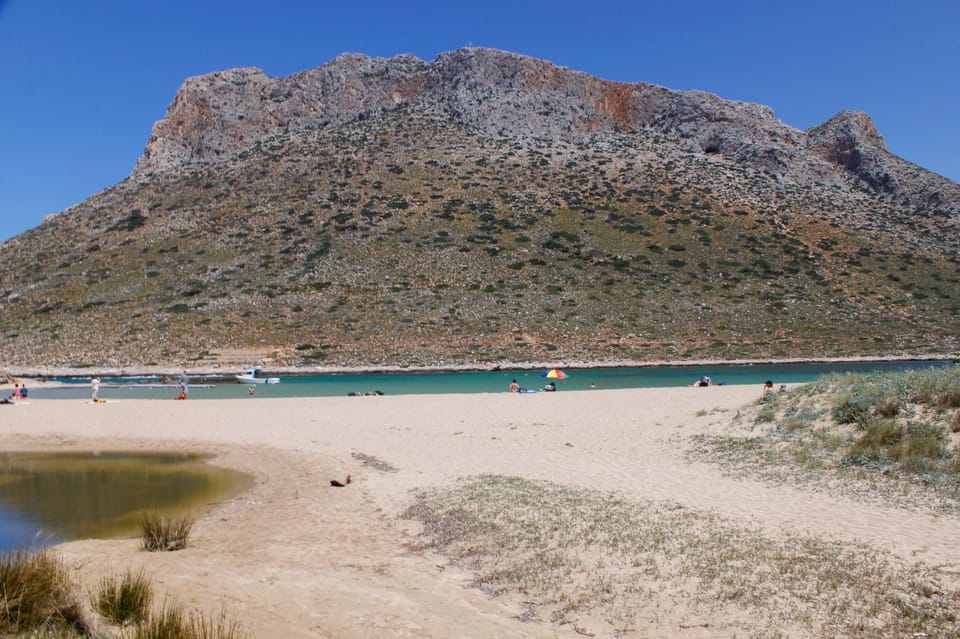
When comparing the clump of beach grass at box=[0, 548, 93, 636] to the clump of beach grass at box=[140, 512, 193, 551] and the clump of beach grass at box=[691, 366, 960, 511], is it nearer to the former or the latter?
the clump of beach grass at box=[140, 512, 193, 551]

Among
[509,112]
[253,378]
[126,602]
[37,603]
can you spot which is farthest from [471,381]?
[509,112]

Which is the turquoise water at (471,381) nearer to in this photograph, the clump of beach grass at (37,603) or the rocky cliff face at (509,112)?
the clump of beach grass at (37,603)

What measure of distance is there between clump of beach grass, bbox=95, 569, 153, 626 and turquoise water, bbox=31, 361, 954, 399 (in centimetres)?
2462

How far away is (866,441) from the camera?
12.0 meters

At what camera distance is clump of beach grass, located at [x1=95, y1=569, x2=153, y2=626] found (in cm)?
565

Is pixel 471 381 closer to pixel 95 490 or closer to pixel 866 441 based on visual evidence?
pixel 95 490

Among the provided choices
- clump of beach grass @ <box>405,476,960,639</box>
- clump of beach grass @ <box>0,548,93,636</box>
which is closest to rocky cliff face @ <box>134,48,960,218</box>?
clump of beach grass @ <box>405,476,960,639</box>

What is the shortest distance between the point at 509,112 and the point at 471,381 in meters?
47.8

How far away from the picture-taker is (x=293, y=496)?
11.9 m

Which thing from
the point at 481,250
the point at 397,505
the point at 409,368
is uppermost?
the point at 481,250

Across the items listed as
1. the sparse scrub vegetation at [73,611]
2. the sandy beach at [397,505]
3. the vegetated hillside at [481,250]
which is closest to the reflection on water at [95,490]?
the sandy beach at [397,505]

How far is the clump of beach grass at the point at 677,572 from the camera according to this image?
5.87 metres

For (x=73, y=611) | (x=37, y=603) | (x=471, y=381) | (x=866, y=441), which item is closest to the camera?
(x=37, y=603)

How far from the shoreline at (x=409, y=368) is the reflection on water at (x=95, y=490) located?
79.8ft
